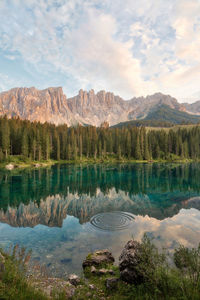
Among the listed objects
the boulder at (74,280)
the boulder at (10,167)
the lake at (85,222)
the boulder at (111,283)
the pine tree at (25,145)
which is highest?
the pine tree at (25,145)

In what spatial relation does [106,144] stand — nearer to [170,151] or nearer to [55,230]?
[170,151]

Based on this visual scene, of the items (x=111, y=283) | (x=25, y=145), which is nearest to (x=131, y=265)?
(x=111, y=283)

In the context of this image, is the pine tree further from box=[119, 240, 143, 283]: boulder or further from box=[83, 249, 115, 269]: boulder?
box=[119, 240, 143, 283]: boulder

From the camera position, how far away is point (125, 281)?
9469mm

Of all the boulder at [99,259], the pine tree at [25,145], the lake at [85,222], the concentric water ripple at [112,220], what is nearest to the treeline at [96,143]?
the pine tree at [25,145]

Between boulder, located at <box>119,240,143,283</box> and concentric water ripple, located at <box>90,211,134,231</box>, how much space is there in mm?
9594

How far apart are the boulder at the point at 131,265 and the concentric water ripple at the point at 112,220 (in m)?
9.59

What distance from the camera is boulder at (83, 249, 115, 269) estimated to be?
12398mm

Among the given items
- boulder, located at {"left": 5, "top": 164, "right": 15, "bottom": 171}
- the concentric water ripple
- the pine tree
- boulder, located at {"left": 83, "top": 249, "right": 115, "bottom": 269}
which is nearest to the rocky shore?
boulder, located at {"left": 83, "top": 249, "right": 115, "bottom": 269}

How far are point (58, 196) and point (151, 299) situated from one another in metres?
29.8

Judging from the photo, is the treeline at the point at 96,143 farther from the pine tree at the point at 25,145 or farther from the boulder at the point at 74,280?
the boulder at the point at 74,280

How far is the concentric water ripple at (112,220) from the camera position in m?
20.1

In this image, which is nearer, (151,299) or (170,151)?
(151,299)

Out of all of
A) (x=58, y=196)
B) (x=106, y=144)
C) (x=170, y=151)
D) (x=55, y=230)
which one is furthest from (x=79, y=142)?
(x=55, y=230)
